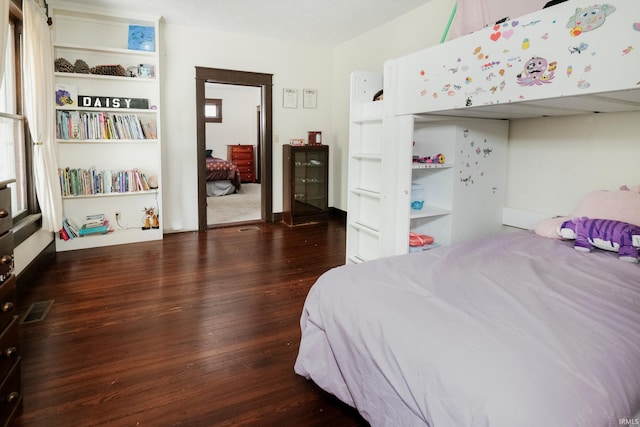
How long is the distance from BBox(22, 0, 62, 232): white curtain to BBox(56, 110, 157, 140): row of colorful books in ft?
0.80

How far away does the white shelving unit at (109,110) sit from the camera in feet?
12.7

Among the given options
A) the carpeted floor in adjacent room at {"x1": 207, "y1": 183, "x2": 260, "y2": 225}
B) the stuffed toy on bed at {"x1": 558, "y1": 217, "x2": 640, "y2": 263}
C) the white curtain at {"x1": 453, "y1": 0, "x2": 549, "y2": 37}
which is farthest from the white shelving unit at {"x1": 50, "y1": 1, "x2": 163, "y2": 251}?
the stuffed toy on bed at {"x1": 558, "y1": 217, "x2": 640, "y2": 263}

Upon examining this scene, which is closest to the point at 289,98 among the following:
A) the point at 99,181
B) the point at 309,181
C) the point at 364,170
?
the point at 309,181

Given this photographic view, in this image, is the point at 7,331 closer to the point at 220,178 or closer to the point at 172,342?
the point at 172,342

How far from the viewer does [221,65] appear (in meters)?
4.79

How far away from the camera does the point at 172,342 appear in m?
2.13

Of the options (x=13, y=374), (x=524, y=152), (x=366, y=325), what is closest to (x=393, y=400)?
(x=366, y=325)

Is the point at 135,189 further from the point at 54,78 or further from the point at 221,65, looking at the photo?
the point at 221,65

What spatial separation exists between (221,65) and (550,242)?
413 centimetres

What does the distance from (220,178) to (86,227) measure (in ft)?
13.0

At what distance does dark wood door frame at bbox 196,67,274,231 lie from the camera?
15.4 feet

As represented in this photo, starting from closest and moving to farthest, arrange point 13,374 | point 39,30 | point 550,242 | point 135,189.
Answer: point 13,374 → point 550,242 → point 39,30 → point 135,189

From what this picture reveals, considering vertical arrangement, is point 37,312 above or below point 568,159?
below

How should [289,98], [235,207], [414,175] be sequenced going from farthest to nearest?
[235,207] → [289,98] → [414,175]
